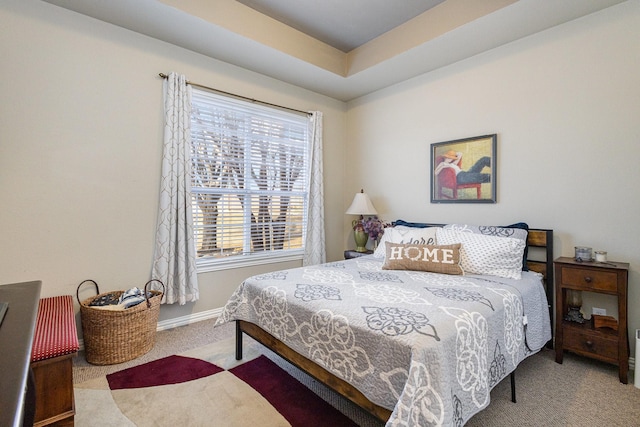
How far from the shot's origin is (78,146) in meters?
2.40

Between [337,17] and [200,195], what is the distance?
2172 mm

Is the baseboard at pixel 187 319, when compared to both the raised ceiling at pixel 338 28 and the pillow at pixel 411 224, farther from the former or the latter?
the raised ceiling at pixel 338 28

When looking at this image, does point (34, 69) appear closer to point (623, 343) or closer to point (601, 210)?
point (601, 210)

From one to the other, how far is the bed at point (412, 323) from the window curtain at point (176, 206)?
2.86ft

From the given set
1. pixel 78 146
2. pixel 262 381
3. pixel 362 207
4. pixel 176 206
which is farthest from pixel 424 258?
pixel 78 146

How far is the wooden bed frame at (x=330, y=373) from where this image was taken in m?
1.38

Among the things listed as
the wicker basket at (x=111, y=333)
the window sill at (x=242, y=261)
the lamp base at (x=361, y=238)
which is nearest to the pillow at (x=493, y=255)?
the lamp base at (x=361, y=238)

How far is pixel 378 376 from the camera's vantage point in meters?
1.29

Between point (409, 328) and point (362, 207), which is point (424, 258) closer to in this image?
point (409, 328)

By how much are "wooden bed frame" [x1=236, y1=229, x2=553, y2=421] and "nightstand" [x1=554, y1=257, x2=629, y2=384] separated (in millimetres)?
215

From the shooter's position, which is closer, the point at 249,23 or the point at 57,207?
the point at 57,207

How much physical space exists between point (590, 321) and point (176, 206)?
3.51 m

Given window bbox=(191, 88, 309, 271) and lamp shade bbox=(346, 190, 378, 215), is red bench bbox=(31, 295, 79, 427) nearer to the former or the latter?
window bbox=(191, 88, 309, 271)

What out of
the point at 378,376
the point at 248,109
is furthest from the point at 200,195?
the point at 378,376
